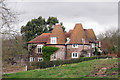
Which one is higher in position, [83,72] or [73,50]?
[73,50]

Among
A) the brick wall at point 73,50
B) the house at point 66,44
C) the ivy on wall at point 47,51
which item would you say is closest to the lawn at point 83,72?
the ivy on wall at point 47,51

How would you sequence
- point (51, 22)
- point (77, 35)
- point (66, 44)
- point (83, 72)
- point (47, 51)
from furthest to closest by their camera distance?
1. point (51, 22)
2. point (77, 35)
3. point (66, 44)
4. point (47, 51)
5. point (83, 72)

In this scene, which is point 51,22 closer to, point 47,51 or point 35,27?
point 35,27

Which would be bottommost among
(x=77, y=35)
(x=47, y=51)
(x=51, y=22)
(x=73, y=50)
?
(x=47, y=51)

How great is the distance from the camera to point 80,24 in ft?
131

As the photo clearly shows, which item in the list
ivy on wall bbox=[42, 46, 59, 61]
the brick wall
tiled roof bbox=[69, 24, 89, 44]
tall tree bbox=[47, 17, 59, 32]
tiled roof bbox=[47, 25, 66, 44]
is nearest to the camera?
ivy on wall bbox=[42, 46, 59, 61]

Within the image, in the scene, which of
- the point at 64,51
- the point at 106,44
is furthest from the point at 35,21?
the point at 106,44

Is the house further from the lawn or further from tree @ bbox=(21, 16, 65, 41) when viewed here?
the lawn

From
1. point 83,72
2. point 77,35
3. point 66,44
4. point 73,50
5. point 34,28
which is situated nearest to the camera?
point 83,72

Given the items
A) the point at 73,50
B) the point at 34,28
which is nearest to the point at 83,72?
the point at 73,50

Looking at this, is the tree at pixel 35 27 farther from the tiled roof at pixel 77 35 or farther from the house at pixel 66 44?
the tiled roof at pixel 77 35

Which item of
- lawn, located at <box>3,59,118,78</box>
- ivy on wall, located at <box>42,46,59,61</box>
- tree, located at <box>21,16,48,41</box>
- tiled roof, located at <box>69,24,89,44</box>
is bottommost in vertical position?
lawn, located at <box>3,59,118,78</box>

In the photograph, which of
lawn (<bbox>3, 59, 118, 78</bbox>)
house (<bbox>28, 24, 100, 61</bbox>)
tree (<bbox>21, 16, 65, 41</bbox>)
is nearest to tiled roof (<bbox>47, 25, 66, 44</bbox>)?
house (<bbox>28, 24, 100, 61</bbox>)

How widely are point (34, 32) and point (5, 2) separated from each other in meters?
37.2
